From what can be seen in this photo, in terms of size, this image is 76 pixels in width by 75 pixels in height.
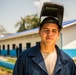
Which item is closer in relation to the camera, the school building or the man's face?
the man's face

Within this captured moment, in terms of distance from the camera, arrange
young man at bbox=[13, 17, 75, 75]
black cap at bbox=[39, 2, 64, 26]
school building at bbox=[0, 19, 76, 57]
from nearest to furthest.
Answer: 1. young man at bbox=[13, 17, 75, 75]
2. black cap at bbox=[39, 2, 64, 26]
3. school building at bbox=[0, 19, 76, 57]

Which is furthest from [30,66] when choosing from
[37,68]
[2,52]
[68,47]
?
[2,52]

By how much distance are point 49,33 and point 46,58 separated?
32 cm

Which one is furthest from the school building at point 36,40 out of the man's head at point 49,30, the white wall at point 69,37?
the man's head at point 49,30

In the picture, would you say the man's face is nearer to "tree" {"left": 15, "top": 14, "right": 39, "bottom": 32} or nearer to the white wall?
the white wall

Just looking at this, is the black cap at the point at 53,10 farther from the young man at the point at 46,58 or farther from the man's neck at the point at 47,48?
the man's neck at the point at 47,48

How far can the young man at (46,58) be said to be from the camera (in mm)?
3145

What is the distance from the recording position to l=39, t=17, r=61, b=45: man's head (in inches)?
127

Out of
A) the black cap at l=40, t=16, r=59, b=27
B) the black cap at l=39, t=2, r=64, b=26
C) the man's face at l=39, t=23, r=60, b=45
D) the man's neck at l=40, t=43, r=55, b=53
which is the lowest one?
the man's neck at l=40, t=43, r=55, b=53

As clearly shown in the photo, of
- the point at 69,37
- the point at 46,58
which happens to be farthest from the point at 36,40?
the point at 46,58

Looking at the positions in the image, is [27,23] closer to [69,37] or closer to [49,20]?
[69,37]

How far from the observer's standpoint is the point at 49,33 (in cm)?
326

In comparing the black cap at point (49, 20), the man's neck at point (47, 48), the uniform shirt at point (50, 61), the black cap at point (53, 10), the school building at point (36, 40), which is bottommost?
the school building at point (36, 40)

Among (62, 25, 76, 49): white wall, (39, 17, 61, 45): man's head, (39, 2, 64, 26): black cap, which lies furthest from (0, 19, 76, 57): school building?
(39, 17, 61, 45): man's head
